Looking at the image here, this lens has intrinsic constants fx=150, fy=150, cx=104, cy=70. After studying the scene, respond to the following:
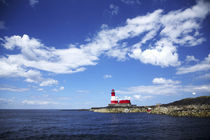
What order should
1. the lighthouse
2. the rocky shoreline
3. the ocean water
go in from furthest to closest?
the lighthouse, the rocky shoreline, the ocean water

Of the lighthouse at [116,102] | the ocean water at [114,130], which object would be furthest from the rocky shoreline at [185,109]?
the ocean water at [114,130]

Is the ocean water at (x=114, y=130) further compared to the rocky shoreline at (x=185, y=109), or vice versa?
the rocky shoreline at (x=185, y=109)

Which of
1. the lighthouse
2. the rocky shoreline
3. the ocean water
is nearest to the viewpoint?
the ocean water

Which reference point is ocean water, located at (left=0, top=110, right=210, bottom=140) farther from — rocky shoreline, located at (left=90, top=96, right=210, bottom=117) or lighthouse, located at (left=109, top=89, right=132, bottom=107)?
lighthouse, located at (left=109, top=89, right=132, bottom=107)

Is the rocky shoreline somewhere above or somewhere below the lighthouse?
below

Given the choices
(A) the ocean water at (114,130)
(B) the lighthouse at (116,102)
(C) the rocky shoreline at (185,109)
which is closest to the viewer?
(A) the ocean water at (114,130)

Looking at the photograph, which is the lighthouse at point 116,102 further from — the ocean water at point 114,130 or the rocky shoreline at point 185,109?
the ocean water at point 114,130

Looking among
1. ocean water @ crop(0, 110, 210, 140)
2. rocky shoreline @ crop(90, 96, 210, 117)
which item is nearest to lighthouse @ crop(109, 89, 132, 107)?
rocky shoreline @ crop(90, 96, 210, 117)

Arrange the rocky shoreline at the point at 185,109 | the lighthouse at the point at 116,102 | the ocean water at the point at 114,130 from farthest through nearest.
A: the lighthouse at the point at 116,102
the rocky shoreline at the point at 185,109
the ocean water at the point at 114,130

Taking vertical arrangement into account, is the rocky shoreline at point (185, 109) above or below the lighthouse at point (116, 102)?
below

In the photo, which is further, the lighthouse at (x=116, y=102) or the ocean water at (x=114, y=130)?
the lighthouse at (x=116, y=102)

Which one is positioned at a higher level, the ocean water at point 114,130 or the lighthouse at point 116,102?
the lighthouse at point 116,102

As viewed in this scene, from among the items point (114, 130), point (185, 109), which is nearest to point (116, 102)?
point (185, 109)

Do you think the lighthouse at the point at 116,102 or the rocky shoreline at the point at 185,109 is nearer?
the rocky shoreline at the point at 185,109
